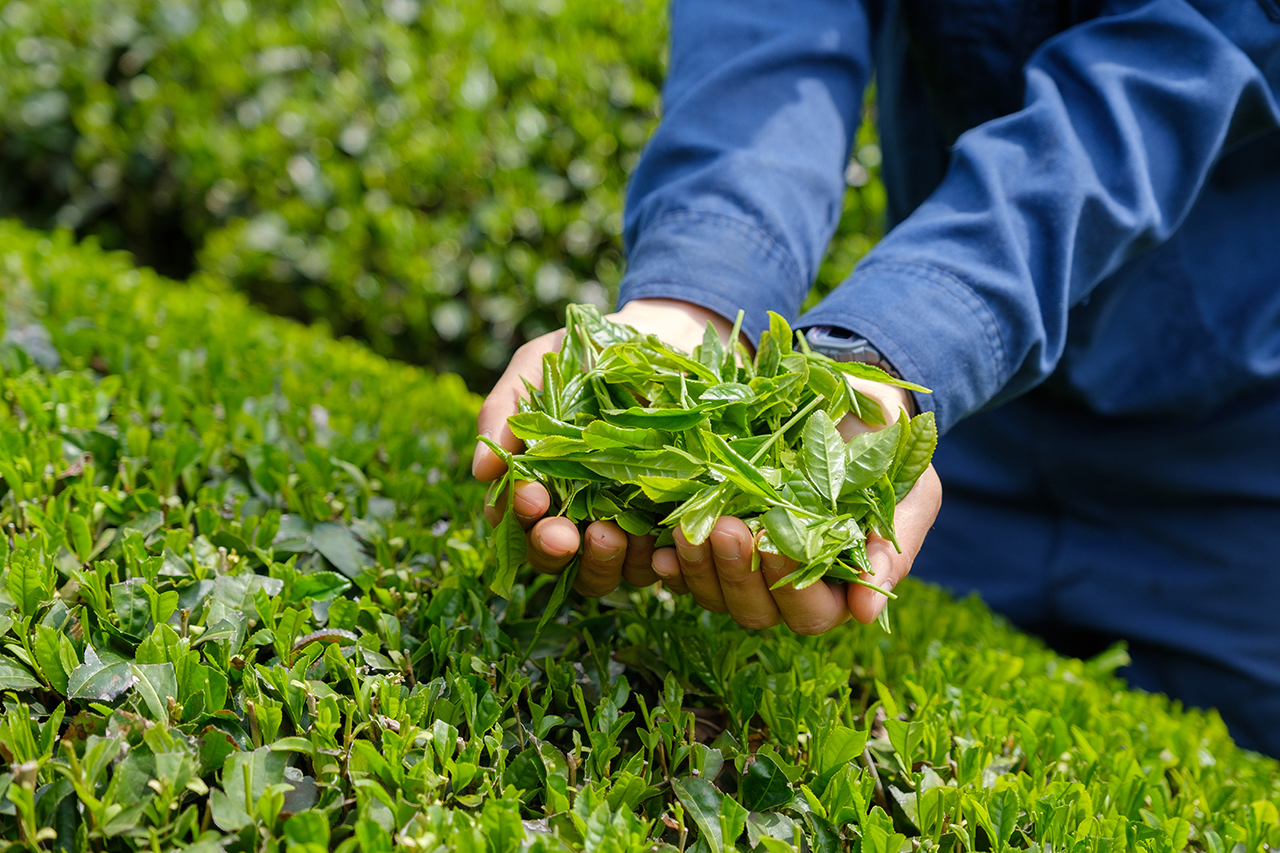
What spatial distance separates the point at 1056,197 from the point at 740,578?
77cm

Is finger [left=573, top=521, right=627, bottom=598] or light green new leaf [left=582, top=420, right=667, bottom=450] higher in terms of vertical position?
light green new leaf [left=582, top=420, right=667, bottom=450]

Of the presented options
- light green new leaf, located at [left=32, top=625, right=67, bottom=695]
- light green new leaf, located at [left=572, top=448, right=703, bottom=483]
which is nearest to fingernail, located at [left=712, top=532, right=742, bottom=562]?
light green new leaf, located at [left=572, top=448, right=703, bottom=483]

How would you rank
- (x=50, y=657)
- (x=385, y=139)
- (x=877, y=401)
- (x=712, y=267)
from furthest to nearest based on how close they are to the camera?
(x=385, y=139) < (x=712, y=267) < (x=877, y=401) < (x=50, y=657)

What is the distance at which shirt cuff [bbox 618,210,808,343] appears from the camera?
151 centimetres

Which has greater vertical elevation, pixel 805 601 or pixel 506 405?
pixel 506 405

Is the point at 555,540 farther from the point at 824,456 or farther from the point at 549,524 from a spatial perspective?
the point at 824,456

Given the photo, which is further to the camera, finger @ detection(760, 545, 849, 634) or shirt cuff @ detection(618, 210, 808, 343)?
shirt cuff @ detection(618, 210, 808, 343)

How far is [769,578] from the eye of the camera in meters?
1.09

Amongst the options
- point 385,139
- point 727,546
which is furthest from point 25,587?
point 385,139

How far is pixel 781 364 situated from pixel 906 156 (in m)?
1.02

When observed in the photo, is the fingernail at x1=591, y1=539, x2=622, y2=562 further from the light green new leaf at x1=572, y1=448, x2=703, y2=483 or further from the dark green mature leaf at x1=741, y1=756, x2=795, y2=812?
the dark green mature leaf at x1=741, y1=756, x2=795, y2=812

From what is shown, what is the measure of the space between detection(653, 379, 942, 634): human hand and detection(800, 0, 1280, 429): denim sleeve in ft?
0.81

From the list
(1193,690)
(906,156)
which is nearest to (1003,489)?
(1193,690)

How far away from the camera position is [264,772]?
3.19ft
